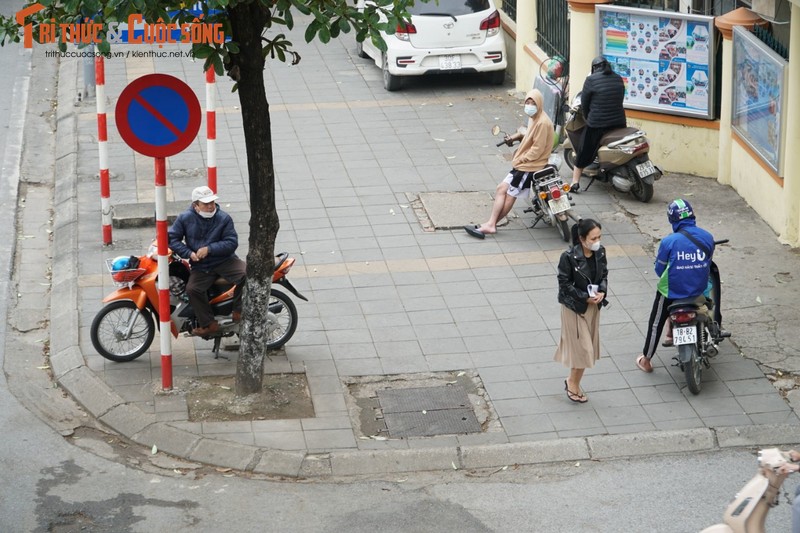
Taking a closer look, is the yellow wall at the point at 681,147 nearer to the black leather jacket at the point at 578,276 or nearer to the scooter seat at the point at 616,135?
the scooter seat at the point at 616,135

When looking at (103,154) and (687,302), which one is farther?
(103,154)

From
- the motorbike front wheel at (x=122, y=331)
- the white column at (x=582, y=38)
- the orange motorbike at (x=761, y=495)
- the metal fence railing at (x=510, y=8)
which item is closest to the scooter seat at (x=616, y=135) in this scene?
the white column at (x=582, y=38)

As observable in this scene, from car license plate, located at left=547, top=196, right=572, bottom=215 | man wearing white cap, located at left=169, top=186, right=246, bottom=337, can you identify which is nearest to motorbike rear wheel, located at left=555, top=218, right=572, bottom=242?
car license plate, located at left=547, top=196, right=572, bottom=215

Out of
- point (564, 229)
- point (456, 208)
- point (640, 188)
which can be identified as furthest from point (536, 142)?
point (640, 188)

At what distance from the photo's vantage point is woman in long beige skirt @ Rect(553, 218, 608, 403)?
905 cm

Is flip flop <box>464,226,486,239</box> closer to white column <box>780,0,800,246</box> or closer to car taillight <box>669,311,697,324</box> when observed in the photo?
white column <box>780,0,800,246</box>

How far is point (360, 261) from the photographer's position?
1216 cm

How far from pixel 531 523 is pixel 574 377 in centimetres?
183

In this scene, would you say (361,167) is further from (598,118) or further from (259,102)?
(259,102)

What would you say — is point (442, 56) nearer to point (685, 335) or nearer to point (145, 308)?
point (145, 308)

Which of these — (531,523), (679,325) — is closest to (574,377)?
(679,325)

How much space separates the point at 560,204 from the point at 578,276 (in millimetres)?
3536

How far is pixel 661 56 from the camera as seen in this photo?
14641mm

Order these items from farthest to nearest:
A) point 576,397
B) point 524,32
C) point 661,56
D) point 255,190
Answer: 1. point 524,32
2. point 661,56
3. point 576,397
4. point 255,190
